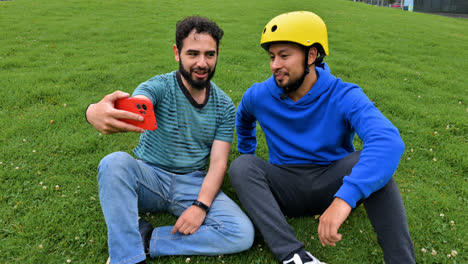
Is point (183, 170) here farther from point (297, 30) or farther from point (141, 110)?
point (297, 30)

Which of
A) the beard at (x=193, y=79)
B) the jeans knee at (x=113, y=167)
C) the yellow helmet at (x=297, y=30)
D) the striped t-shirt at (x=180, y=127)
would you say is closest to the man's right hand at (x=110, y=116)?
the jeans knee at (x=113, y=167)

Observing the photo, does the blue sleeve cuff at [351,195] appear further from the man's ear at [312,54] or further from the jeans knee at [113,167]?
the jeans knee at [113,167]

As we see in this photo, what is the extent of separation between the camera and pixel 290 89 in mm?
3424

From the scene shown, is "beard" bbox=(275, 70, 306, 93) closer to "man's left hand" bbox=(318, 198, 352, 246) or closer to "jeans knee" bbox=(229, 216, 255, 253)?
"man's left hand" bbox=(318, 198, 352, 246)

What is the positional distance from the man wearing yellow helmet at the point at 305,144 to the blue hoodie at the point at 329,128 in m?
0.01

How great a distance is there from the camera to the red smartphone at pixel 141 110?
2.65m

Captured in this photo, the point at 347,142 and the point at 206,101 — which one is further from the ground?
the point at 206,101

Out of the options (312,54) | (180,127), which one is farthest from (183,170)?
(312,54)

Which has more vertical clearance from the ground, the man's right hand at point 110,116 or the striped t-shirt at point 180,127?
the man's right hand at point 110,116

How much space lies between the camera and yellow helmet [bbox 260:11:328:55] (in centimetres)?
324

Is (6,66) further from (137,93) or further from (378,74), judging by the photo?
(378,74)

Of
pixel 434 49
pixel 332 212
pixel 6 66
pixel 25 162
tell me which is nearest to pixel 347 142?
pixel 332 212

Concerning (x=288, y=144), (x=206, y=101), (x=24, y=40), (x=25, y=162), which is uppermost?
(x=24, y=40)

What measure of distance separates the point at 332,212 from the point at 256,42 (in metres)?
11.0
